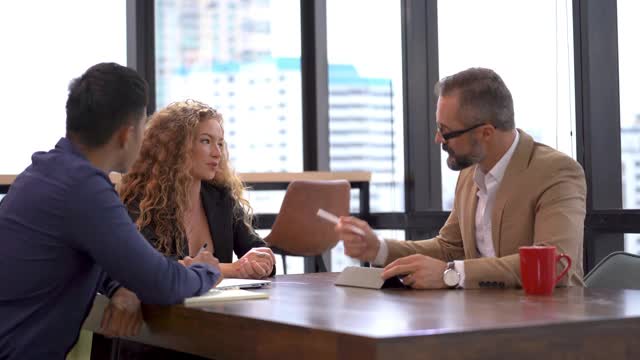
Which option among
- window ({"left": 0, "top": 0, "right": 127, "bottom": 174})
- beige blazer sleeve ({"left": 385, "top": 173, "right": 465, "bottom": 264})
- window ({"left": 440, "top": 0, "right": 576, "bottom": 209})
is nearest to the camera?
beige blazer sleeve ({"left": 385, "top": 173, "right": 465, "bottom": 264})

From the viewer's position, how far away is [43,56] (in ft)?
19.5

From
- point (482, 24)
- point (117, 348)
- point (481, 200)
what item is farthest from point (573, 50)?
point (117, 348)

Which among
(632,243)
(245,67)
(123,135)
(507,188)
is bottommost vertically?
(632,243)

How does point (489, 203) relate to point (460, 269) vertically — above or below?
above

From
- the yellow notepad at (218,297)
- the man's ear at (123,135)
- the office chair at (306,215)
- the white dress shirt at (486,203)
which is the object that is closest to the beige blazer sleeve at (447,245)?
the white dress shirt at (486,203)

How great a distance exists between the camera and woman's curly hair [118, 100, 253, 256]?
9.00ft

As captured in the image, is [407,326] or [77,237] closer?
[407,326]

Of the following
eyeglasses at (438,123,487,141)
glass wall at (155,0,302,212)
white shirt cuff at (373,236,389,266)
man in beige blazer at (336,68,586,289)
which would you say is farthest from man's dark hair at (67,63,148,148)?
glass wall at (155,0,302,212)

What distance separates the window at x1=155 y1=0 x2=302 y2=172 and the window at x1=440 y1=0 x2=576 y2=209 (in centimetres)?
133

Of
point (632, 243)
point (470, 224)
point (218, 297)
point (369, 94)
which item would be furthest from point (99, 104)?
point (369, 94)

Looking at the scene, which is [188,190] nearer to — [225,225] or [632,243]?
[225,225]

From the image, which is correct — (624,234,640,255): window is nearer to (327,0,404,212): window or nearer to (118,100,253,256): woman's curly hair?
(327,0,404,212): window

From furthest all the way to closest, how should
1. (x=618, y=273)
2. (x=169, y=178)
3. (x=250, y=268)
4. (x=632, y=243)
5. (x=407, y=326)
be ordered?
1. (x=632, y=243)
2. (x=169, y=178)
3. (x=250, y=268)
4. (x=618, y=273)
5. (x=407, y=326)

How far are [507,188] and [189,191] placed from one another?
40.6 inches
